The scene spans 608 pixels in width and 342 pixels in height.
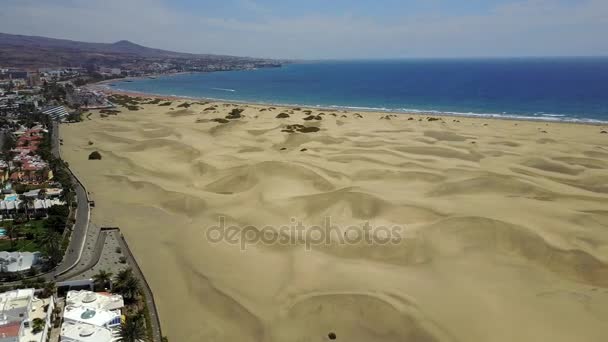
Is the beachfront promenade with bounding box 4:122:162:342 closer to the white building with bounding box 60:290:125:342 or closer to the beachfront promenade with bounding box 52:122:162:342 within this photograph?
the beachfront promenade with bounding box 52:122:162:342

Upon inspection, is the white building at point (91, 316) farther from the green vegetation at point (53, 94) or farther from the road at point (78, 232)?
the green vegetation at point (53, 94)

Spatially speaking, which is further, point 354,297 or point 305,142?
point 305,142

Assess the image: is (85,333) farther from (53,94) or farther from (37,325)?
(53,94)

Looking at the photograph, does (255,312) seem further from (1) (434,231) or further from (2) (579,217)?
(2) (579,217)

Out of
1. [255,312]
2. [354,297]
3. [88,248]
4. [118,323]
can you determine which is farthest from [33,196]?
[354,297]

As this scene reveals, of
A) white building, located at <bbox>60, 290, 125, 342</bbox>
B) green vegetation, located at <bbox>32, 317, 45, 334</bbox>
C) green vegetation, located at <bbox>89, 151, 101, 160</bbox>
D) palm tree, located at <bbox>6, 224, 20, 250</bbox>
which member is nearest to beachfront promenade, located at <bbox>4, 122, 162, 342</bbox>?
white building, located at <bbox>60, 290, 125, 342</bbox>

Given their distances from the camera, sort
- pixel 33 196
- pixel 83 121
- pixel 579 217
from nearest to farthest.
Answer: pixel 579 217 → pixel 33 196 → pixel 83 121
